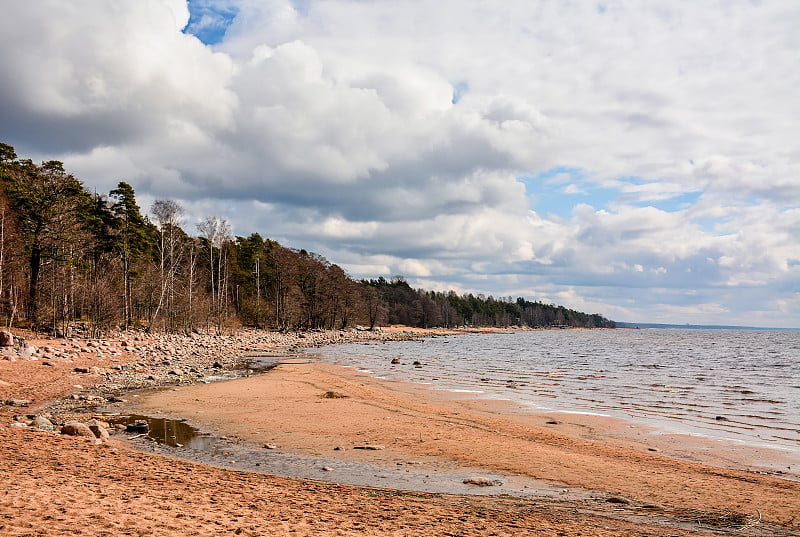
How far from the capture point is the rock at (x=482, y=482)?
11258 mm

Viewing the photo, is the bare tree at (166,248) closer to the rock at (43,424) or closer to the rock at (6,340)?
the rock at (6,340)

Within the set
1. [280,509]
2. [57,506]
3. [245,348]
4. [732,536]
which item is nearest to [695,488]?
[732,536]

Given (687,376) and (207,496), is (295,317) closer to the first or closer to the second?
(687,376)

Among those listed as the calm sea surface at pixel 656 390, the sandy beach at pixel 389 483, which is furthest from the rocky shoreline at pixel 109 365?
the calm sea surface at pixel 656 390

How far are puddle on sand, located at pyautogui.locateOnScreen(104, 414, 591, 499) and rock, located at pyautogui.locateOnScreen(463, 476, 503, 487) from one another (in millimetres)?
121

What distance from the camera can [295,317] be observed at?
291 feet

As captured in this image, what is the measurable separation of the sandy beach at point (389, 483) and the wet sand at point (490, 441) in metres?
0.07

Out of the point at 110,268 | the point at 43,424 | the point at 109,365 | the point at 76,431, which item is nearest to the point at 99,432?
the point at 76,431

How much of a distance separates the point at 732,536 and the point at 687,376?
1388 inches

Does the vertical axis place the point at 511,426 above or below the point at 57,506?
below

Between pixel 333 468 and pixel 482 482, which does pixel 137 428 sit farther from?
pixel 482 482

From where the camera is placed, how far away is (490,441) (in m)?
15.5

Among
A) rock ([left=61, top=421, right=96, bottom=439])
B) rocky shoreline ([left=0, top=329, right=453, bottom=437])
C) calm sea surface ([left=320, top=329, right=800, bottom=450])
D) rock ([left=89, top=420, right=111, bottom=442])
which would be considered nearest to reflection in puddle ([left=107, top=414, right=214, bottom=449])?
rocky shoreline ([left=0, top=329, right=453, bottom=437])

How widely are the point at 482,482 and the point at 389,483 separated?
200cm
